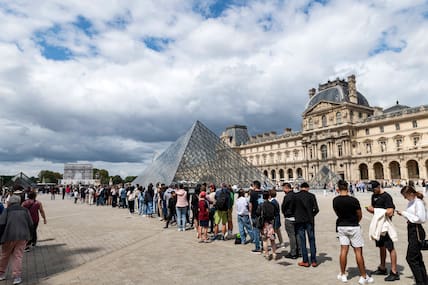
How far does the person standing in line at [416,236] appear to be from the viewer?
13.1ft

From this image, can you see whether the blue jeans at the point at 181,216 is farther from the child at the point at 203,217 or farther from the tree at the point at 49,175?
the tree at the point at 49,175

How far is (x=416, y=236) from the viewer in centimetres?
407

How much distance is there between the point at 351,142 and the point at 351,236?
5091cm

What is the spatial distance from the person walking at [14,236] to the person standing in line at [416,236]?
218 inches

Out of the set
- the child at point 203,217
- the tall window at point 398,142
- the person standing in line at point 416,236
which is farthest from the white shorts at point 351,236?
the tall window at point 398,142

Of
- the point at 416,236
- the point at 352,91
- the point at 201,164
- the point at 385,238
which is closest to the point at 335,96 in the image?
the point at 352,91

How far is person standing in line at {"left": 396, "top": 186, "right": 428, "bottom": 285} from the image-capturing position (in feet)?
13.1

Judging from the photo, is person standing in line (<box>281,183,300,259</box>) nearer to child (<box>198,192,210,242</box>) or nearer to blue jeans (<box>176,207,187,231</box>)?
child (<box>198,192,210,242</box>)

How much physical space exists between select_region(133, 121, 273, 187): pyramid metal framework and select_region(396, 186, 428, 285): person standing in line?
15.1 meters

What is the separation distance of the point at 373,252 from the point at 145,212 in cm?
978

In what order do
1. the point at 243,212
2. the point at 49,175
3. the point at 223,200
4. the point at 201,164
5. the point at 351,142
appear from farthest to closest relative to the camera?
the point at 49,175 < the point at 351,142 < the point at 201,164 < the point at 223,200 < the point at 243,212

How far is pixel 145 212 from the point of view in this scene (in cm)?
1368

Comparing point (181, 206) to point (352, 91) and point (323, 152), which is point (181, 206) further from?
point (352, 91)

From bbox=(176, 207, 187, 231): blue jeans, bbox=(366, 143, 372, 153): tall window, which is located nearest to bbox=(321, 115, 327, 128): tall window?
bbox=(366, 143, 372, 153): tall window
